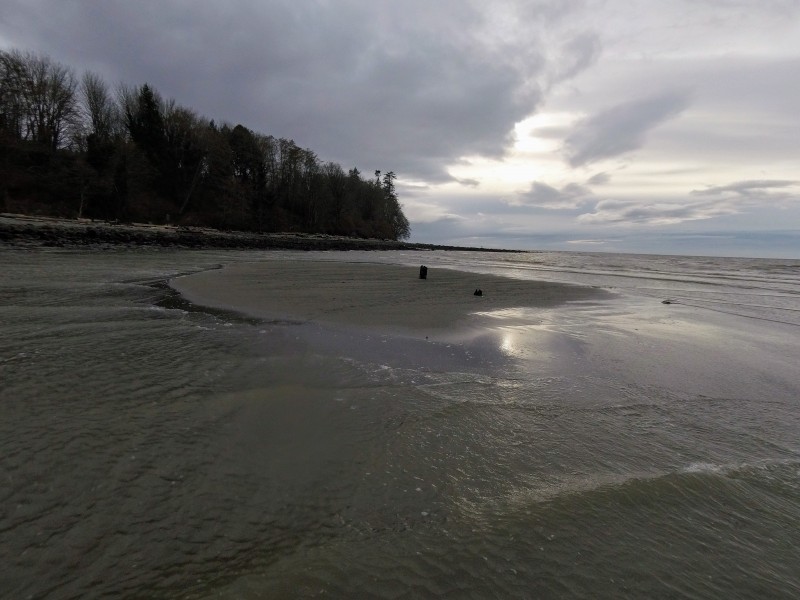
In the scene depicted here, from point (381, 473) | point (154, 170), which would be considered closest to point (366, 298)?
point (381, 473)

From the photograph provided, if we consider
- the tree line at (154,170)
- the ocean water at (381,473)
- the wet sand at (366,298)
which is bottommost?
the ocean water at (381,473)

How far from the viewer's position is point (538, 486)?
89.8 inches

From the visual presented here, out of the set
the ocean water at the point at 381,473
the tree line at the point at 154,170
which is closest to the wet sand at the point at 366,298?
the ocean water at the point at 381,473

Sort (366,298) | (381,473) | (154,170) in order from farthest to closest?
1. (154,170)
2. (366,298)
3. (381,473)

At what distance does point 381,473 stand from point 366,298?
24.2 feet

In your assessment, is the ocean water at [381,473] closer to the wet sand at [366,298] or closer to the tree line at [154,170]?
the wet sand at [366,298]

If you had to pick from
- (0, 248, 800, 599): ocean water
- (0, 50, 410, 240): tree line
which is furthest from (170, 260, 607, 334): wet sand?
(0, 50, 410, 240): tree line

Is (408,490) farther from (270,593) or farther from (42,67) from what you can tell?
(42,67)

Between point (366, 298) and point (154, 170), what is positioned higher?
point (154, 170)

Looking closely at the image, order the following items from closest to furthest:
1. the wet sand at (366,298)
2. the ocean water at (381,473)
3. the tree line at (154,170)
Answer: the ocean water at (381,473) → the wet sand at (366,298) → the tree line at (154,170)

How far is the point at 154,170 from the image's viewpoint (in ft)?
180

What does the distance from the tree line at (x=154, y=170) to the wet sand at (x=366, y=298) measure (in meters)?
39.5

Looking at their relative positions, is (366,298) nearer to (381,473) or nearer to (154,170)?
(381,473)

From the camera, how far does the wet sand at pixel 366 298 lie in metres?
7.16
